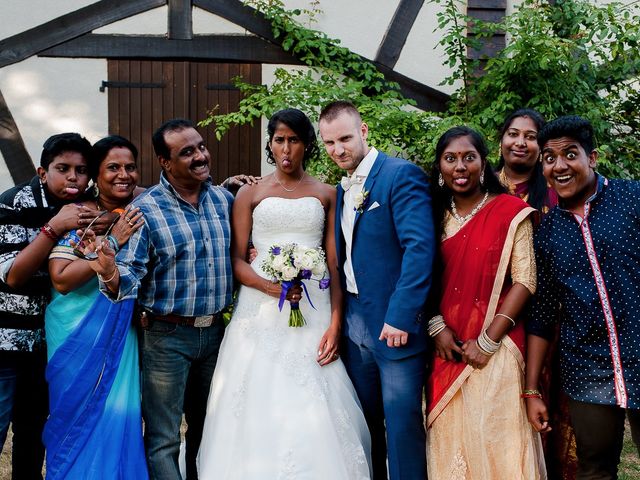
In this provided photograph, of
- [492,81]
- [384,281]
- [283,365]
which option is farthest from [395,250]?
[492,81]

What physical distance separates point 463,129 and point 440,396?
1248 millimetres

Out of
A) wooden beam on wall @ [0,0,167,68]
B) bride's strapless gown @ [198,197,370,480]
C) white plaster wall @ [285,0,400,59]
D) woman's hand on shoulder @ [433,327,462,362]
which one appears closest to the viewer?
woman's hand on shoulder @ [433,327,462,362]

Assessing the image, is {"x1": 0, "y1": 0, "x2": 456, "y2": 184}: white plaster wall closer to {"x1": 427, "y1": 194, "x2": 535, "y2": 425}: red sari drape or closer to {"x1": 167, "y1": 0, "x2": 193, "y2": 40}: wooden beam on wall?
{"x1": 167, "y1": 0, "x2": 193, "y2": 40}: wooden beam on wall

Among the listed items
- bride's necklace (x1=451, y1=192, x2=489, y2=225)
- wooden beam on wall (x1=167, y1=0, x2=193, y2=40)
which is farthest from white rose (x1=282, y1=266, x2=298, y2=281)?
wooden beam on wall (x1=167, y1=0, x2=193, y2=40)

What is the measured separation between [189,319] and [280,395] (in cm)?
58

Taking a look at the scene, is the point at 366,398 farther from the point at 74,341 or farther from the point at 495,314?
the point at 74,341

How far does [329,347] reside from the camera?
3510mm

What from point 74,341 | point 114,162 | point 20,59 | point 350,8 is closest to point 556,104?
point 350,8

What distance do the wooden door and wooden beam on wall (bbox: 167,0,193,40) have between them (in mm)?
266

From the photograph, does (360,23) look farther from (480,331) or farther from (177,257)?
(480,331)

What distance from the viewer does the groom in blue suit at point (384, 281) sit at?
323 centimetres

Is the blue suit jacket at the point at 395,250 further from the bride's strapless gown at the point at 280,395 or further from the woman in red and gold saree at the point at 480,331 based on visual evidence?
the bride's strapless gown at the point at 280,395

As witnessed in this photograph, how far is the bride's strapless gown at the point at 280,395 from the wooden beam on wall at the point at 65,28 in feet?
13.0

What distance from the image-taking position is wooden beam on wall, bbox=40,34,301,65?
6668 millimetres
